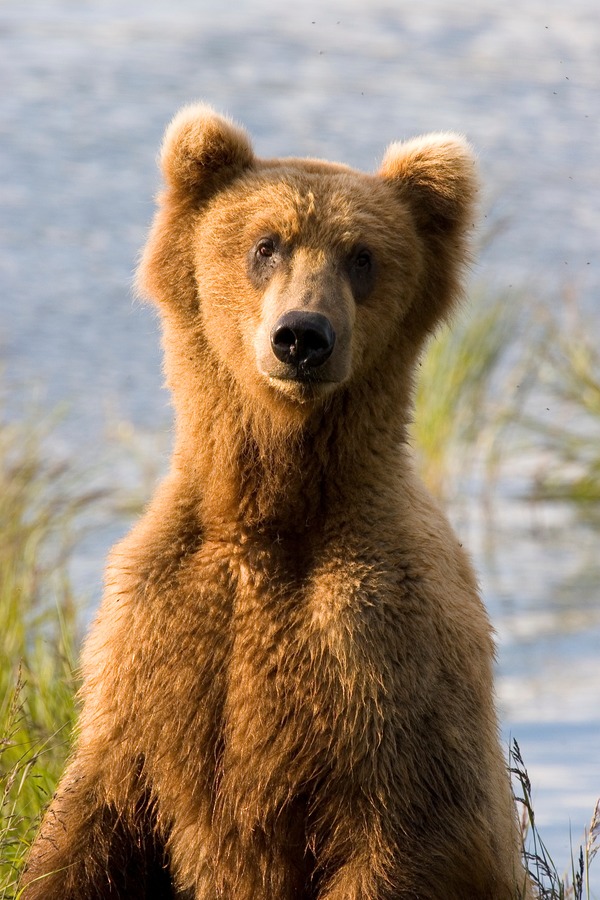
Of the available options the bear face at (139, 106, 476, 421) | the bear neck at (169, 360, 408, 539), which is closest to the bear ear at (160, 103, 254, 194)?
the bear face at (139, 106, 476, 421)

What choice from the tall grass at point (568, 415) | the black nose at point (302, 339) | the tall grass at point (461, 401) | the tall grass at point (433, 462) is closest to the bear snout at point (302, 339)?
the black nose at point (302, 339)

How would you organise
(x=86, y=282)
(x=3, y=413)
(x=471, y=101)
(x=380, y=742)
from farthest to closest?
(x=471, y=101) → (x=86, y=282) → (x=3, y=413) → (x=380, y=742)

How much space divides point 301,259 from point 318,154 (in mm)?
9687

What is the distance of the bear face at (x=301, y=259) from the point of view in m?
4.18

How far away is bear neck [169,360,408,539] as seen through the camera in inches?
169

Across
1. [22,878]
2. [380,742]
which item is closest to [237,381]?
[380,742]

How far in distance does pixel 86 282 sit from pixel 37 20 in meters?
5.99

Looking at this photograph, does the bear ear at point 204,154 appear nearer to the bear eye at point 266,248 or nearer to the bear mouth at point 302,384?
the bear eye at point 266,248

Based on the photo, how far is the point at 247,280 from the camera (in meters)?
4.34

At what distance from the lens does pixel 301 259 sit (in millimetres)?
4273

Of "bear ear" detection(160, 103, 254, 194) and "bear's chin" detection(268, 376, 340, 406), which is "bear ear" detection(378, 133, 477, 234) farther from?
"bear's chin" detection(268, 376, 340, 406)

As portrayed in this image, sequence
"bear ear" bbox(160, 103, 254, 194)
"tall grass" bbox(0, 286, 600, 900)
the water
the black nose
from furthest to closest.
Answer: the water → "tall grass" bbox(0, 286, 600, 900) → "bear ear" bbox(160, 103, 254, 194) → the black nose

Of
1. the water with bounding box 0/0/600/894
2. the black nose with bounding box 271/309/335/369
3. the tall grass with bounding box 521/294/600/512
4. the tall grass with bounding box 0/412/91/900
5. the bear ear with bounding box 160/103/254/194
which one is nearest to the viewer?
the black nose with bounding box 271/309/335/369

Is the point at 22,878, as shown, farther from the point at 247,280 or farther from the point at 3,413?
the point at 3,413
